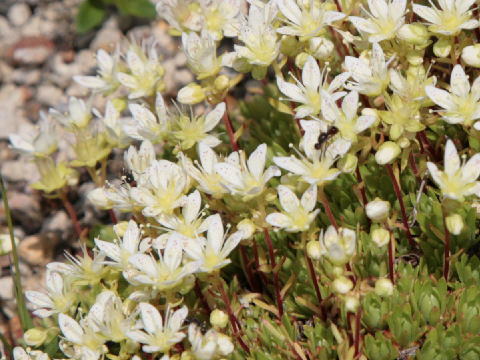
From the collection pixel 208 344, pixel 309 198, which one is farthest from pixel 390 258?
pixel 208 344

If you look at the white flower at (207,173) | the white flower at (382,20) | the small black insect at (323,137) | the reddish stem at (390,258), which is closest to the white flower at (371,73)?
the white flower at (382,20)

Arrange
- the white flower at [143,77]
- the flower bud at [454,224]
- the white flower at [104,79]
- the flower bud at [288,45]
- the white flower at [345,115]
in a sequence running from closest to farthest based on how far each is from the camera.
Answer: the flower bud at [454,224] → the white flower at [345,115] → the flower bud at [288,45] → the white flower at [143,77] → the white flower at [104,79]

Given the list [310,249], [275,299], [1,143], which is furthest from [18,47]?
[310,249]

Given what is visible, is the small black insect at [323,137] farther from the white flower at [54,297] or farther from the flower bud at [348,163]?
the white flower at [54,297]

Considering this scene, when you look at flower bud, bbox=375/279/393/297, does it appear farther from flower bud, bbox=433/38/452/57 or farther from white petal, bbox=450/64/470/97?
flower bud, bbox=433/38/452/57

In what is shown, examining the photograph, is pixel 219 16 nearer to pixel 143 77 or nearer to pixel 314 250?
pixel 143 77

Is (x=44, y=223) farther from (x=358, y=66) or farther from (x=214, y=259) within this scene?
(x=358, y=66)
